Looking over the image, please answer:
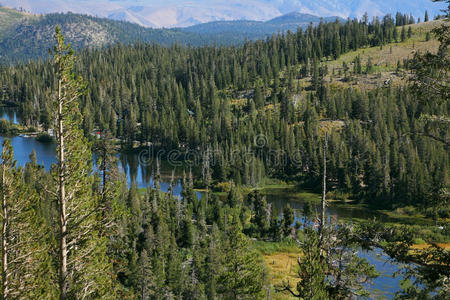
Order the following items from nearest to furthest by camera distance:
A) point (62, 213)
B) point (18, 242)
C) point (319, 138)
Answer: point (62, 213)
point (18, 242)
point (319, 138)

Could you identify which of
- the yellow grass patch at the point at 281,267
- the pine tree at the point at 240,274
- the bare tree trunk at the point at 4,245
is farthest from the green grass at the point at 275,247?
the bare tree trunk at the point at 4,245

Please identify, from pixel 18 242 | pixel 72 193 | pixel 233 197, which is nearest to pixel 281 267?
pixel 233 197

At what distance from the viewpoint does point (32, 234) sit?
78.1 feet

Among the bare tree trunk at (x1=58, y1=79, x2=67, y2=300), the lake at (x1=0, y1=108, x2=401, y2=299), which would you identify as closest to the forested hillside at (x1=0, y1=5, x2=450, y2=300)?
the bare tree trunk at (x1=58, y1=79, x2=67, y2=300)

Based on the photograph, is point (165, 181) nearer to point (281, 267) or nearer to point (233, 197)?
point (233, 197)

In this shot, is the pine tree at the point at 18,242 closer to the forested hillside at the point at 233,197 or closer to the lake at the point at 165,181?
the forested hillside at the point at 233,197

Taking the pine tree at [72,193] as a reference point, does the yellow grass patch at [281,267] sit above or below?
below

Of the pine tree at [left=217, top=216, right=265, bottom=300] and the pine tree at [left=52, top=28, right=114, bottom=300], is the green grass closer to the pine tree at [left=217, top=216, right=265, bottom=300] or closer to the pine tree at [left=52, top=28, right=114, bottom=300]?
the pine tree at [left=217, top=216, right=265, bottom=300]

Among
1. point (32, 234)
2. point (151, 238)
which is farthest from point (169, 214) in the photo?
point (32, 234)

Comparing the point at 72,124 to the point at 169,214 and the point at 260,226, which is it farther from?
the point at 260,226

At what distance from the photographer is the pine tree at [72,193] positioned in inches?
779

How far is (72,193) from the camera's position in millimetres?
20188

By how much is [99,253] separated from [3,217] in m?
5.17

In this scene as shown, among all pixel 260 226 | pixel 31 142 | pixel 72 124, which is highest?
pixel 72 124
